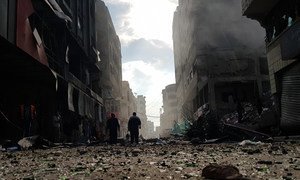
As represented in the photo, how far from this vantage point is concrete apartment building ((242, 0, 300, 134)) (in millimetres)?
13695

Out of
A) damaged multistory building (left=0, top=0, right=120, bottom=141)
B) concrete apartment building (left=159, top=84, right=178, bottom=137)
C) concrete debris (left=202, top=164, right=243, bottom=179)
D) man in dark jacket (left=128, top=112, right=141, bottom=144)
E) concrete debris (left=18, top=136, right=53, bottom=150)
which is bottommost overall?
concrete debris (left=202, top=164, right=243, bottom=179)

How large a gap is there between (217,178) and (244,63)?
119 feet

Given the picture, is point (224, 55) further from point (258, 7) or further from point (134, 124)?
point (134, 124)

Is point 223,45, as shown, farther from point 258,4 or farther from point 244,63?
point 258,4

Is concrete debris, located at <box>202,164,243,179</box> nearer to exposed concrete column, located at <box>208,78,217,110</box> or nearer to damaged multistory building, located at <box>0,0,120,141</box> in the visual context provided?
damaged multistory building, located at <box>0,0,120,141</box>

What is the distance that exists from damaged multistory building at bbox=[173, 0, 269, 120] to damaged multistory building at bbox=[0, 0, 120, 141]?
16048 mm

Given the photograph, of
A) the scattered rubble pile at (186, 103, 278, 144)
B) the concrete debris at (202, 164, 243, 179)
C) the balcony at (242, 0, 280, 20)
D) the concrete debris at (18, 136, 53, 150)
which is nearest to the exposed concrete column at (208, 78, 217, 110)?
the scattered rubble pile at (186, 103, 278, 144)

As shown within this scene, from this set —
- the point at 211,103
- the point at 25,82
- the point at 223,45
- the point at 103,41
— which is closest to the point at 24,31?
the point at 25,82

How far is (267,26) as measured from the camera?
58.4ft

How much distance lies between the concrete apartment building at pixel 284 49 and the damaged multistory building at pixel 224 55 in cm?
1782

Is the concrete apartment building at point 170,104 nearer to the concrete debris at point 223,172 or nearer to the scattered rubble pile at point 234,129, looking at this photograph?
the scattered rubble pile at point 234,129

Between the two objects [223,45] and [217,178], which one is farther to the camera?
[223,45]

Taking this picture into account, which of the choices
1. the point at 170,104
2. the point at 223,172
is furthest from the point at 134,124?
the point at 170,104

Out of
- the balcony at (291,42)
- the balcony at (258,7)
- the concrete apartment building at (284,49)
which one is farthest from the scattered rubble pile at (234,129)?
the balcony at (258,7)
